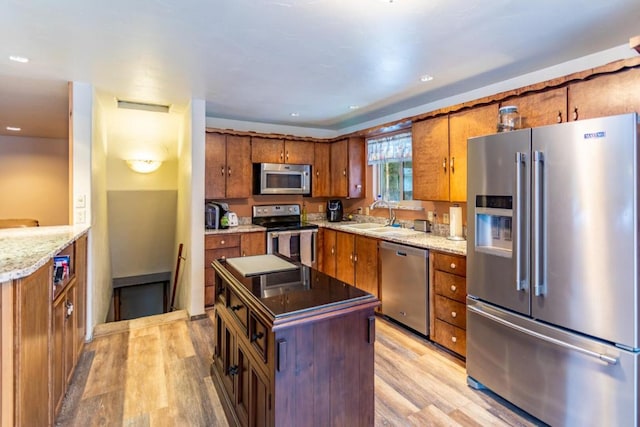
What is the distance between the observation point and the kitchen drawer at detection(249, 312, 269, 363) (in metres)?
1.41

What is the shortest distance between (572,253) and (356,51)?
5.93 feet

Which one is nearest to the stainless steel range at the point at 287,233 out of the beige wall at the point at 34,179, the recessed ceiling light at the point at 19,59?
the recessed ceiling light at the point at 19,59

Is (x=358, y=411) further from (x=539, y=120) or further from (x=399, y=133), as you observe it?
(x=399, y=133)

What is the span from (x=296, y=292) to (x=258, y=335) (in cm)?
25

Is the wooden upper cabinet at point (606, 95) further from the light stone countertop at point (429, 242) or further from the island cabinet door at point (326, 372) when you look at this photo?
the island cabinet door at point (326, 372)

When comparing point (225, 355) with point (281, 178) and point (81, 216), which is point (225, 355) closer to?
point (81, 216)

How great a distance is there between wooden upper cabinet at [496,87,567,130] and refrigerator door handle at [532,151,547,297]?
610 millimetres

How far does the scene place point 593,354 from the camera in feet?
5.58

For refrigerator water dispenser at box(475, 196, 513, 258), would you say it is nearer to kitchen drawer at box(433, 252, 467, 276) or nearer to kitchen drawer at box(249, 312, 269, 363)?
kitchen drawer at box(433, 252, 467, 276)

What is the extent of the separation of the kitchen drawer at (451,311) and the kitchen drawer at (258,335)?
5.83ft

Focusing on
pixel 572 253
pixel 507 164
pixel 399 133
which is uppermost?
pixel 399 133

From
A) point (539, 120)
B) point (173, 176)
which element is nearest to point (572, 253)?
point (539, 120)

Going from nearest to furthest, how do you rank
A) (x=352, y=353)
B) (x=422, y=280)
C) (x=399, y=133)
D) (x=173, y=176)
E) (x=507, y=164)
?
(x=352, y=353)
(x=507, y=164)
(x=422, y=280)
(x=399, y=133)
(x=173, y=176)

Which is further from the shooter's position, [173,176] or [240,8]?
[173,176]
